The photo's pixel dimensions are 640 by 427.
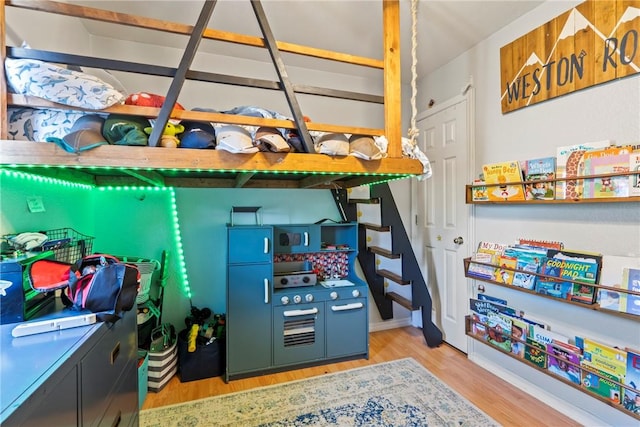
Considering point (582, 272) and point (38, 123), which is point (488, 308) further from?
point (38, 123)

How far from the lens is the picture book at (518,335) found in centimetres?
205

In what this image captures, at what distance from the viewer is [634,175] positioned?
1485mm

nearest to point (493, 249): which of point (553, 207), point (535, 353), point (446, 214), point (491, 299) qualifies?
point (491, 299)

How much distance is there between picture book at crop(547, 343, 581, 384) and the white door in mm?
733

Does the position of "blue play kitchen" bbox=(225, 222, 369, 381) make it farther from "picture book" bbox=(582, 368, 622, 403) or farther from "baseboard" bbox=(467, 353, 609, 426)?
"picture book" bbox=(582, 368, 622, 403)

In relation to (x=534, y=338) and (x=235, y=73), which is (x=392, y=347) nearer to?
(x=534, y=338)

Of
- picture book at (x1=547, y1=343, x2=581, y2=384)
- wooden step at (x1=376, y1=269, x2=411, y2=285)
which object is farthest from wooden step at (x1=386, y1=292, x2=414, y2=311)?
picture book at (x1=547, y1=343, x2=581, y2=384)

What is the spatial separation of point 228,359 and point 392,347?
1.45 m

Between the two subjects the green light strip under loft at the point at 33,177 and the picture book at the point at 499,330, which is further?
the picture book at the point at 499,330

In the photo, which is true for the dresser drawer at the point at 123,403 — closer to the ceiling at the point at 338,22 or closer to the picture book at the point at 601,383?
the ceiling at the point at 338,22

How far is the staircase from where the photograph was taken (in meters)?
2.69

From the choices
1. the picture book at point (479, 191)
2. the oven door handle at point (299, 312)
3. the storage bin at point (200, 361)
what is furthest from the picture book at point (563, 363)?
the storage bin at point (200, 361)

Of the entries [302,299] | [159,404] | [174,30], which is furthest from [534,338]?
[174,30]

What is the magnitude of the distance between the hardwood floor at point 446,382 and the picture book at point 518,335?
28cm
